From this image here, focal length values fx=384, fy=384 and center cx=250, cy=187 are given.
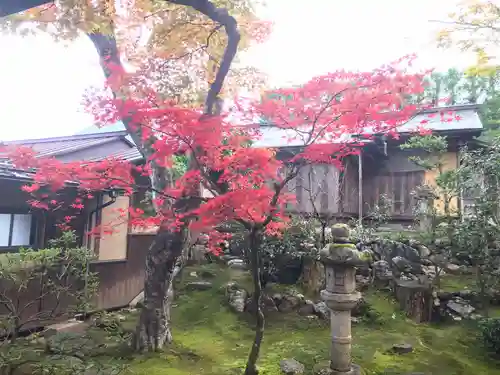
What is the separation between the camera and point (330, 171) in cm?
1457

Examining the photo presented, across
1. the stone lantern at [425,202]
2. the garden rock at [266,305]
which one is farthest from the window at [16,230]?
the stone lantern at [425,202]

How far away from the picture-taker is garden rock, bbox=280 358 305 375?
666 cm

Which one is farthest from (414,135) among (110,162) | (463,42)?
(110,162)

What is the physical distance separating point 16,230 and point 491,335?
1046 cm

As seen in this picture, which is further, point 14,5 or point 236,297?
point 236,297

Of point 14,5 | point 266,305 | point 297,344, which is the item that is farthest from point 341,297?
point 14,5

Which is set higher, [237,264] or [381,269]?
[381,269]

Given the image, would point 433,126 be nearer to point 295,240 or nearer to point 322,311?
point 295,240

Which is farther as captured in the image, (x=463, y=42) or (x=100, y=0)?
(x=463, y=42)

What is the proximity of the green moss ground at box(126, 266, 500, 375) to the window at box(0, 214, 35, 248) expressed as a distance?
3993 mm

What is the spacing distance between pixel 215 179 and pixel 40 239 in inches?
A: 210

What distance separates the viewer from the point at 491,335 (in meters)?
7.59

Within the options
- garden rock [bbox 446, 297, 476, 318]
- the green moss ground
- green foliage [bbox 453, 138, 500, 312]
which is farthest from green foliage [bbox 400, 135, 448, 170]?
the green moss ground

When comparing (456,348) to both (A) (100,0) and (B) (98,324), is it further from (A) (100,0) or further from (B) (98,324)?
(A) (100,0)
